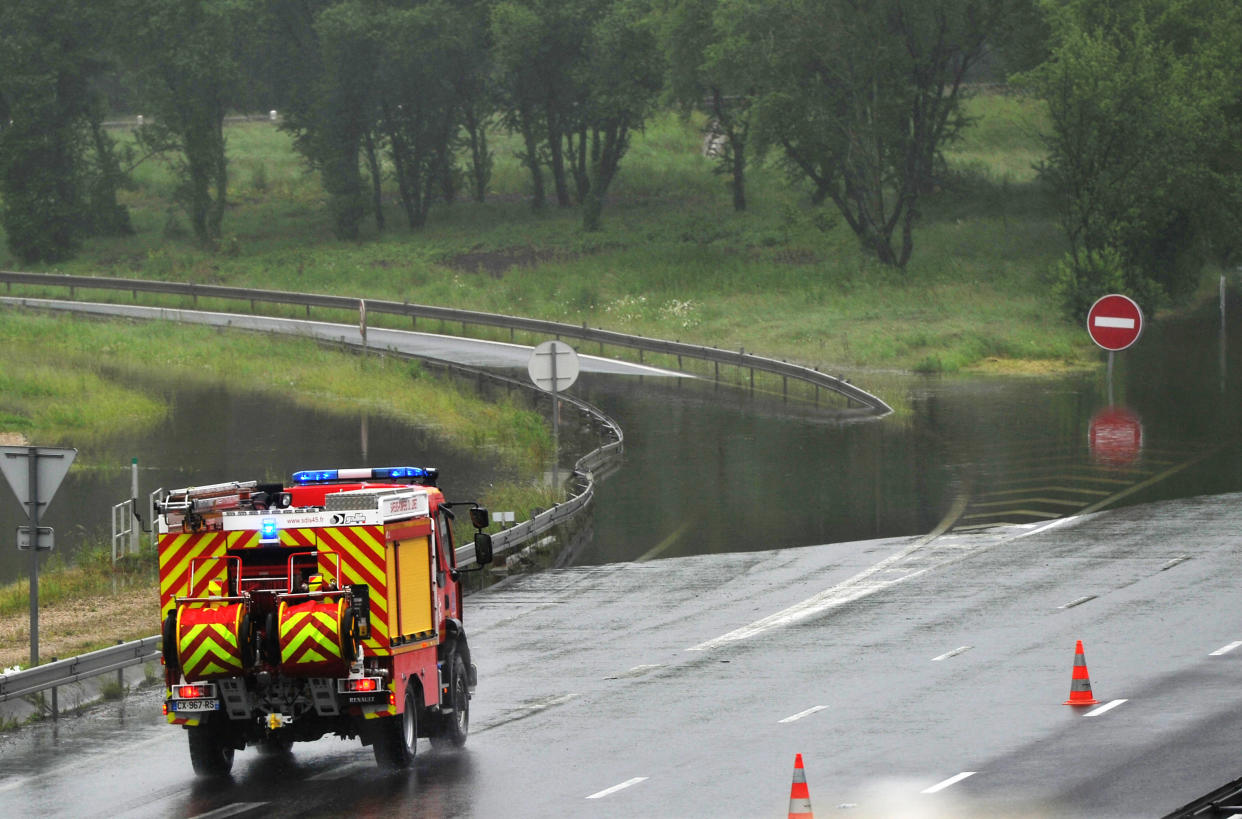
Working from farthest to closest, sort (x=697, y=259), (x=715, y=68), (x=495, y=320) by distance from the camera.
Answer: (x=697, y=259) < (x=715, y=68) < (x=495, y=320)

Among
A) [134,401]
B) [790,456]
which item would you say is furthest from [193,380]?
[790,456]

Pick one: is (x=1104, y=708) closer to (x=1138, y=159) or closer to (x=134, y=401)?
(x=134, y=401)

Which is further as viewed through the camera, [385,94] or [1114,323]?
[385,94]

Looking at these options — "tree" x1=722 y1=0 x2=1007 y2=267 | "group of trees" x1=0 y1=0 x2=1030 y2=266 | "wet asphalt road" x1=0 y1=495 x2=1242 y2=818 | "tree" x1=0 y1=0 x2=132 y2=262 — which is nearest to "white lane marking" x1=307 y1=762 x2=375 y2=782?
"wet asphalt road" x1=0 y1=495 x2=1242 y2=818

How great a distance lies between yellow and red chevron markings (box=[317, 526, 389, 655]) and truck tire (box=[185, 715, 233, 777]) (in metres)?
1.57

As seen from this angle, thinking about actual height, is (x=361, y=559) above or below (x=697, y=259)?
below

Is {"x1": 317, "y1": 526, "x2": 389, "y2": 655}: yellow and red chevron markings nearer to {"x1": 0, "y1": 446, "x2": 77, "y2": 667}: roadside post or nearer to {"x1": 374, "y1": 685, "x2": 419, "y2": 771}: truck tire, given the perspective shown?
{"x1": 374, "y1": 685, "x2": 419, "y2": 771}: truck tire

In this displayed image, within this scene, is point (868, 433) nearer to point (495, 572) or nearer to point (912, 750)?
point (495, 572)

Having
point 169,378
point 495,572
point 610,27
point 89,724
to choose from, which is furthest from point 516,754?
point 610,27

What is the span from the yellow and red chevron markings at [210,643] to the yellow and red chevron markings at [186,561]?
0.54m

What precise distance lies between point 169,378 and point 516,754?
3143 cm

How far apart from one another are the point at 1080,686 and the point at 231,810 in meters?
7.69

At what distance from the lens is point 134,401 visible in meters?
39.6

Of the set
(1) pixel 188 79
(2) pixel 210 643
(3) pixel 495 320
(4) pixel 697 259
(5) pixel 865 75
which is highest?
(1) pixel 188 79
